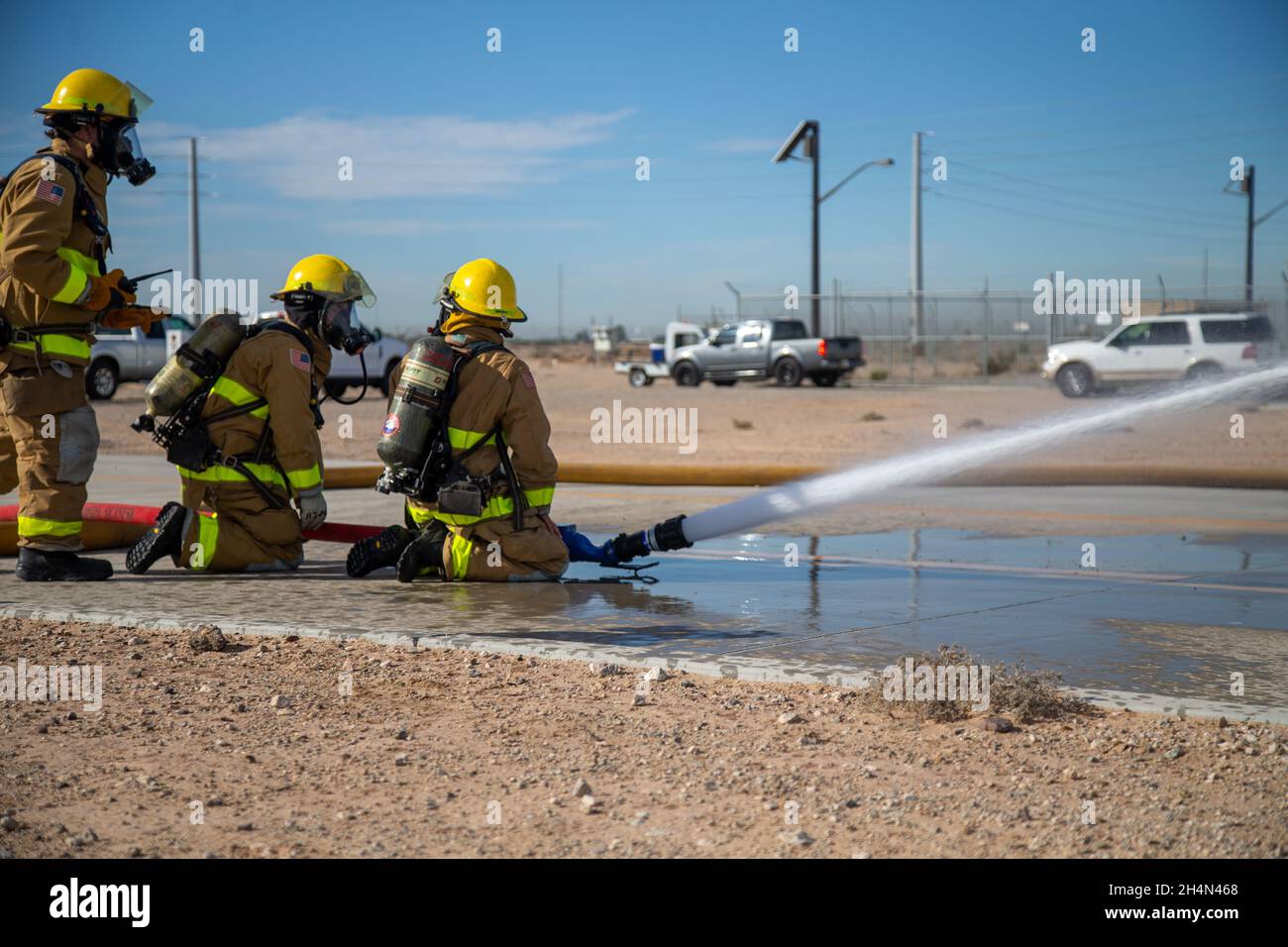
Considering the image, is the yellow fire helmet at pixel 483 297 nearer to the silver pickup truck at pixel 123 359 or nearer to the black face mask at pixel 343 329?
the black face mask at pixel 343 329

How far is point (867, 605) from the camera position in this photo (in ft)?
20.7

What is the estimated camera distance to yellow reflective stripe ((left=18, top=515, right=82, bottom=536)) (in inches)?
265

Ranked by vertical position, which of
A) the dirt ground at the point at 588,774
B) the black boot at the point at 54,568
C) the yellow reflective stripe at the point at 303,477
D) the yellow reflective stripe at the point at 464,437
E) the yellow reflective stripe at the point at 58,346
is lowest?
the dirt ground at the point at 588,774

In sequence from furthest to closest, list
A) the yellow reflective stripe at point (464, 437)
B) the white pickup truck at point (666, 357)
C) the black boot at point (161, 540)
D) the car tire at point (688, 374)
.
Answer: the white pickup truck at point (666, 357), the car tire at point (688, 374), the black boot at point (161, 540), the yellow reflective stripe at point (464, 437)

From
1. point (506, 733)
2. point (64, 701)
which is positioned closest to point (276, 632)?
point (64, 701)

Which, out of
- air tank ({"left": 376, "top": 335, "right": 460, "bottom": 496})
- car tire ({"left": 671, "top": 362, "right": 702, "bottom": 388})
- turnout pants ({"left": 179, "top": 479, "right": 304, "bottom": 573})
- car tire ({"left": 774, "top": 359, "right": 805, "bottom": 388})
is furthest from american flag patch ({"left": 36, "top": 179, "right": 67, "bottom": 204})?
car tire ({"left": 671, "top": 362, "right": 702, "bottom": 388})

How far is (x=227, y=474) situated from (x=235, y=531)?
374mm

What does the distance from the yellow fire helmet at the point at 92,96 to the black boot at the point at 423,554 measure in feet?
8.09

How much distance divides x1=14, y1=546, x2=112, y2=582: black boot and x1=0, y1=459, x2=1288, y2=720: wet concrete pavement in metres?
0.12

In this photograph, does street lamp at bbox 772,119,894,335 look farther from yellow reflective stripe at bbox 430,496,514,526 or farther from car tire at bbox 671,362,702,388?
yellow reflective stripe at bbox 430,496,514,526

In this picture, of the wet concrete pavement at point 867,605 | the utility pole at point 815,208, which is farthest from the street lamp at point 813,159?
the wet concrete pavement at point 867,605

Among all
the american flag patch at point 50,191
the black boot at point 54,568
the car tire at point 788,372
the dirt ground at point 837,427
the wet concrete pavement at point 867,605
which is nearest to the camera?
the wet concrete pavement at point 867,605

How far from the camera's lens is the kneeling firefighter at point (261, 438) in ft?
22.4
